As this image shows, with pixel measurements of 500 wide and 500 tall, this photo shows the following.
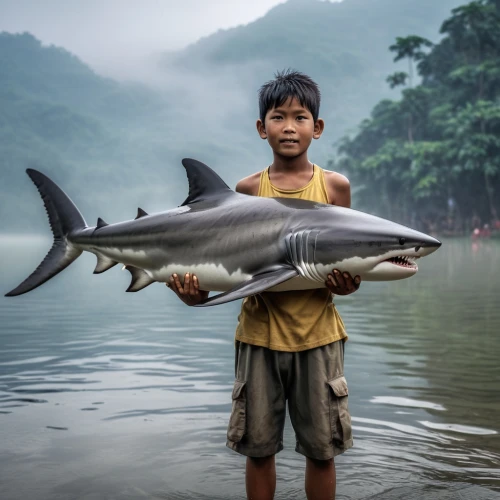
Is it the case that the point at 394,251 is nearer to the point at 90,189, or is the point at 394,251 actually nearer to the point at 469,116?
the point at 469,116

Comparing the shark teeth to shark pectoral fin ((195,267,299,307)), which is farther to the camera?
the shark teeth

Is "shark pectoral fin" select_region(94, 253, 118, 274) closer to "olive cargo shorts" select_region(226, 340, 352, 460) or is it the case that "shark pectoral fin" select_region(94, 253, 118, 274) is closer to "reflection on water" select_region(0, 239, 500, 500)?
"olive cargo shorts" select_region(226, 340, 352, 460)

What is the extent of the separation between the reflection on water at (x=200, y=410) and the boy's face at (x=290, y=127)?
5.53ft

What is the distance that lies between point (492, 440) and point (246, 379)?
2.08 meters


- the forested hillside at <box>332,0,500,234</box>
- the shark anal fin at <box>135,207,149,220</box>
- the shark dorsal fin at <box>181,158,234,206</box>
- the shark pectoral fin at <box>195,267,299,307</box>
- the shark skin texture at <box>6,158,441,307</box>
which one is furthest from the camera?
the forested hillside at <box>332,0,500,234</box>

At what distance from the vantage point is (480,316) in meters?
10.4

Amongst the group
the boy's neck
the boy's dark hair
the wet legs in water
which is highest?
the boy's dark hair

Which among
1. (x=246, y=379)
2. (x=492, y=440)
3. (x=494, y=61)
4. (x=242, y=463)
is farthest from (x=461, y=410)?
Answer: (x=494, y=61)

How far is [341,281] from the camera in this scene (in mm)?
2840

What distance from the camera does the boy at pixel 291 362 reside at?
305 centimetres

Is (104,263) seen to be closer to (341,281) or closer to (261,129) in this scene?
(261,129)

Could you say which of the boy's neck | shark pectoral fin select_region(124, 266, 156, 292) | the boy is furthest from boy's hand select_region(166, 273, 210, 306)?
the boy's neck

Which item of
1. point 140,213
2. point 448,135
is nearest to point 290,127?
point 140,213

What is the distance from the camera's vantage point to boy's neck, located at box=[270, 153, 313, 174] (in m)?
3.21
